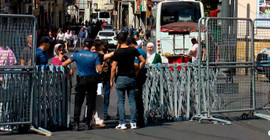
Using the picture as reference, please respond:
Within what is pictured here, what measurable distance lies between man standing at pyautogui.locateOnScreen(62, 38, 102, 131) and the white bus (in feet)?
51.8

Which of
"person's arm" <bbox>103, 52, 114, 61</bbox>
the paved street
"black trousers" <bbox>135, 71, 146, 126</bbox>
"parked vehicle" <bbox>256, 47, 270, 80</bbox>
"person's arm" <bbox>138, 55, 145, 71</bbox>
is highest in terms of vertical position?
"person's arm" <bbox>103, 52, 114, 61</bbox>

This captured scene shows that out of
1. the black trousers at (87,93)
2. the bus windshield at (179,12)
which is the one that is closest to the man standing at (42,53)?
the black trousers at (87,93)

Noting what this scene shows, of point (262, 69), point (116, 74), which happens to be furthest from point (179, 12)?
point (116, 74)

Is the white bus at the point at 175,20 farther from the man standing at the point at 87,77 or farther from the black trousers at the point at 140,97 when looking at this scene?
the man standing at the point at 87,77

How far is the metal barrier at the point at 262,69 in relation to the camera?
12195mm

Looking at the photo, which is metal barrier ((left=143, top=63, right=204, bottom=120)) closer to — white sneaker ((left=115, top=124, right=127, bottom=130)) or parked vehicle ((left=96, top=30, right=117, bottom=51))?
white sneaker ((left=115, top=124, right=127, bottom=130))

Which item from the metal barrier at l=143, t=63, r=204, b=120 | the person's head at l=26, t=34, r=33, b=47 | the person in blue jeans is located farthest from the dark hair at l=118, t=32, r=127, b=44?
the person's head at l=26, t=34, r=33, b=47

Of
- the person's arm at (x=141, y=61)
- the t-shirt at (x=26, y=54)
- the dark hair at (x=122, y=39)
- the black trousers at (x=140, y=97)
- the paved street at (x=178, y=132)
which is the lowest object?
the paved street at (x=178, y=132)

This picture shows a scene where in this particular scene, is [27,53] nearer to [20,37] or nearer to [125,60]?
[20,37]

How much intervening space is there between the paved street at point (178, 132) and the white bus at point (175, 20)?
15.0 m

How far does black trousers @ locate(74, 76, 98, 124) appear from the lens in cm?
1070

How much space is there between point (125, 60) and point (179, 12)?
17739mm

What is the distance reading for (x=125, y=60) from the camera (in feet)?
35.1

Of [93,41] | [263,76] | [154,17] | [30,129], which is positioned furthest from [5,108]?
[154,17]
